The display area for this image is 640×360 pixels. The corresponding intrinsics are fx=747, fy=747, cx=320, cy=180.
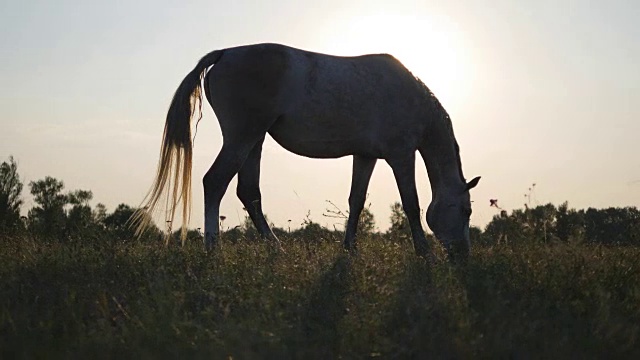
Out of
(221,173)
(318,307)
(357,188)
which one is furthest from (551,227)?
(318,307)

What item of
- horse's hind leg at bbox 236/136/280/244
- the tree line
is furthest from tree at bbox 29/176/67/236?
horse's hind leg at bbox 236/136/280/244

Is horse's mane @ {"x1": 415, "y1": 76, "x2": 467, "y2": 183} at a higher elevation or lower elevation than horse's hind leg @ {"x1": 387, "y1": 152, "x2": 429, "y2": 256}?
higher

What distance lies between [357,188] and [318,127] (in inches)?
45.5

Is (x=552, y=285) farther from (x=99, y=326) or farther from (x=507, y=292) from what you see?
(x=99, y=326)

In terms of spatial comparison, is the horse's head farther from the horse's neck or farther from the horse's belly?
the horse's belly

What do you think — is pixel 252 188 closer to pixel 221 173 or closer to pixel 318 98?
pixel 221 173

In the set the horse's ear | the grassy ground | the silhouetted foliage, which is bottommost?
the grassy ground

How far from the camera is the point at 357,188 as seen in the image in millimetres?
8891

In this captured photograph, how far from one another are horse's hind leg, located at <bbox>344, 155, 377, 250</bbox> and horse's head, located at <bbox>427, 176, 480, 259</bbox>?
2.78ft

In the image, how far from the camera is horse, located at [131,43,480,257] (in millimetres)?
7668

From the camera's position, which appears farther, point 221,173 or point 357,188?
point 357,188

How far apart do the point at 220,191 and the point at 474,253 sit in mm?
2653

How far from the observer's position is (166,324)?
155 inches

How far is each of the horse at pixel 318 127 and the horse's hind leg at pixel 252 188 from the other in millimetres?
11
